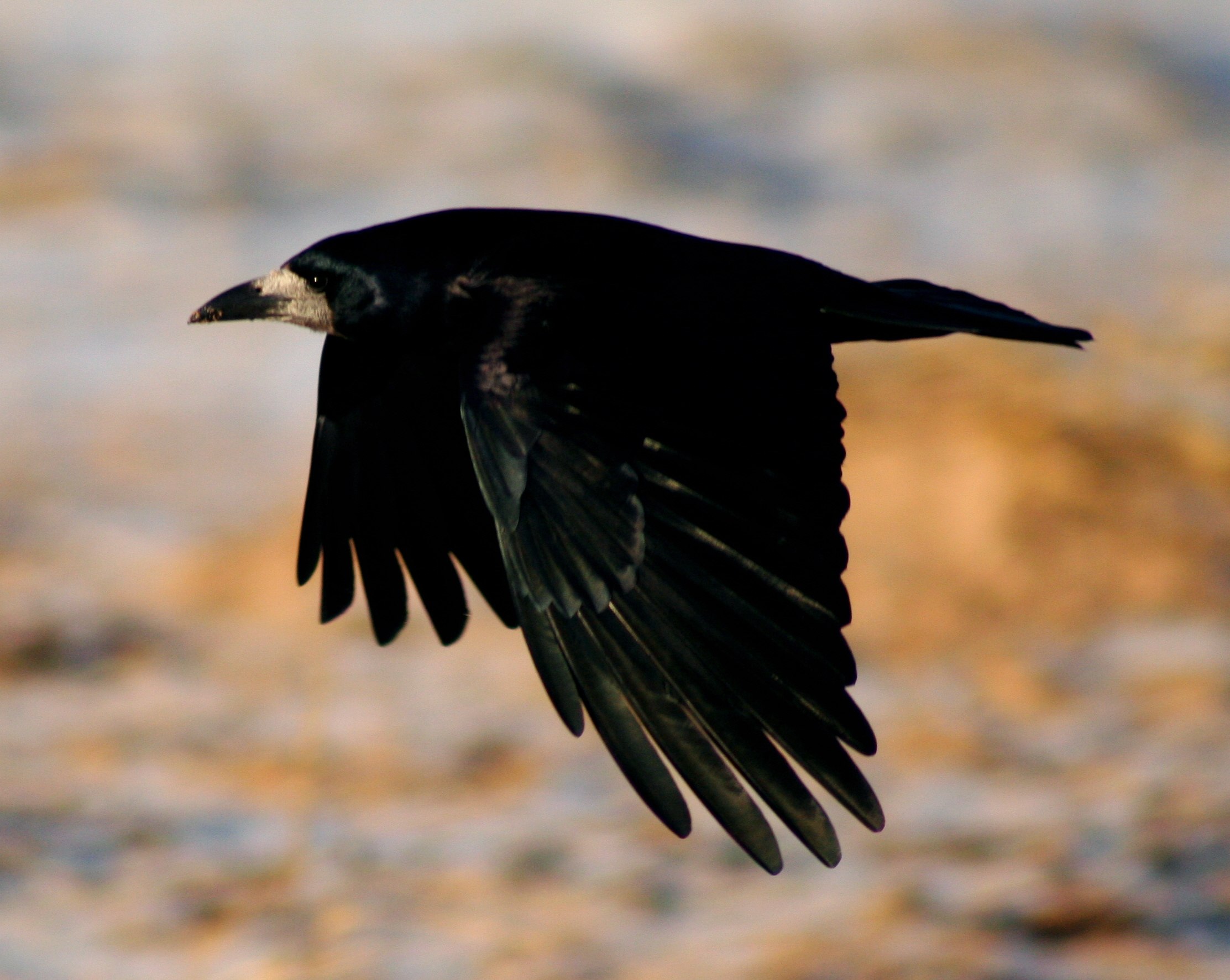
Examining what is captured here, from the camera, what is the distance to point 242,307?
A: 4.83 metres

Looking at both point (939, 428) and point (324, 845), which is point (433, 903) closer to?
point (324, 845)

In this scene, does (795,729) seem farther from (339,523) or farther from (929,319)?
(339,523)

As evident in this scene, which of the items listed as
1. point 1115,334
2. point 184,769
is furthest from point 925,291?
point 1115,334

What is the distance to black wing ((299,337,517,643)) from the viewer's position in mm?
4930

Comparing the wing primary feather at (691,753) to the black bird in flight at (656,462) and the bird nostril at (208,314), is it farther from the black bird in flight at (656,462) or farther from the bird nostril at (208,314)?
the bird nostril at (208,314)

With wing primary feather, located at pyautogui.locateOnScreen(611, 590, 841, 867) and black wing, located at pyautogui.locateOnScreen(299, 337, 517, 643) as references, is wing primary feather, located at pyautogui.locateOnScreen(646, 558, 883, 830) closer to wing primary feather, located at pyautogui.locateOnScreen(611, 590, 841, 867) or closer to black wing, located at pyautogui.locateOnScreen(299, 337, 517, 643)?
wing primary feather, located at pyautogui.locateOnScreen(611, 590, 841, 867)

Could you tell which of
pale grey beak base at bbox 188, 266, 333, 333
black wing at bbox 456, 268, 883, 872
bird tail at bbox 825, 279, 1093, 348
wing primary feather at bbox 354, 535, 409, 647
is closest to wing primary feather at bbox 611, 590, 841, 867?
black wing at bbox 456, 268, 883, 872

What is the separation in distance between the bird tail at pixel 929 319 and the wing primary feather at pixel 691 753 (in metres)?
1.11

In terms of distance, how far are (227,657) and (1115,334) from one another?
642 centimetres

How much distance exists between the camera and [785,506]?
3.88 meters

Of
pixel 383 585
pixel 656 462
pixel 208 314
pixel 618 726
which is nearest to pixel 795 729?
pixel 618 726

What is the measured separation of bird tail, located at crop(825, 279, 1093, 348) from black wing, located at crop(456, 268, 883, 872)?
1.10 ft

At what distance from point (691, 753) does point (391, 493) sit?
5.35 ft

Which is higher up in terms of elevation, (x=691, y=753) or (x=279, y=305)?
(x=279, y=305)
